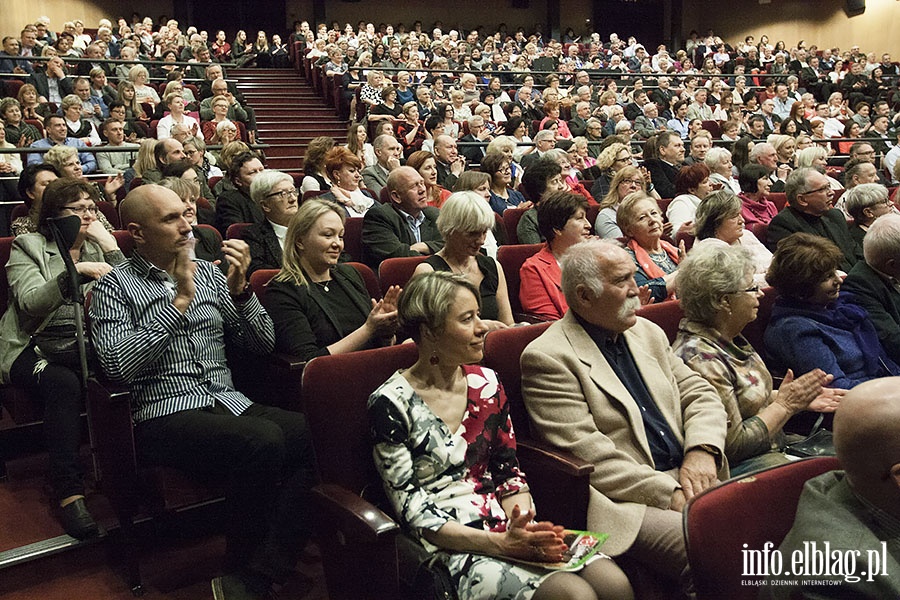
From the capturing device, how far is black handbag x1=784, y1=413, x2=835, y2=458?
1858mm

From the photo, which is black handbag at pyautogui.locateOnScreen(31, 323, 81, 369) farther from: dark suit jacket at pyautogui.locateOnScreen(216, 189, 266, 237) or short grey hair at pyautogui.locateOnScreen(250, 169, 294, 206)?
dark suit jacket at pyautogui.locateOnScreen(216, 189, 266, 237)

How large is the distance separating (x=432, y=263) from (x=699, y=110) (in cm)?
754

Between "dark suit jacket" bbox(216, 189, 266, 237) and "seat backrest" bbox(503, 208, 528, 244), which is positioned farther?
"seat backrest" bbox(503, 208, 528, 244)

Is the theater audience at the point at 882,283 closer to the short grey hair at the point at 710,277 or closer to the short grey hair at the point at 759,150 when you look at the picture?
the short grey hair at the point at 710,277

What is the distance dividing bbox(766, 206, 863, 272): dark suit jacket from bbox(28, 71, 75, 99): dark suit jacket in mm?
6192

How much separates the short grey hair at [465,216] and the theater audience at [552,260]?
0.31 m

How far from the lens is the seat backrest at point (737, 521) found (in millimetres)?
1055

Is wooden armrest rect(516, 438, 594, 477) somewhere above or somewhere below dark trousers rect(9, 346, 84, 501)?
above

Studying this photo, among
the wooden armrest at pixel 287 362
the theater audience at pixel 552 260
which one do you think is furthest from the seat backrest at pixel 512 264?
the wooden armrest at pixel 287 362

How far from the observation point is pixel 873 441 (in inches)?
37.7

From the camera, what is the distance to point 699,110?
914 cm

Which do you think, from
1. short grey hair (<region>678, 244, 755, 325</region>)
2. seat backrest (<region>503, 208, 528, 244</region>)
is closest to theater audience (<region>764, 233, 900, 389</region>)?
short grey hair (<region>678, 244, 755, 325</region>)

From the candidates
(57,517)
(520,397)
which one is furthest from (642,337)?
(57,517)

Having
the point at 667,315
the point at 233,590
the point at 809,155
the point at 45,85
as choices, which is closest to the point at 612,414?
the point at 667,315
